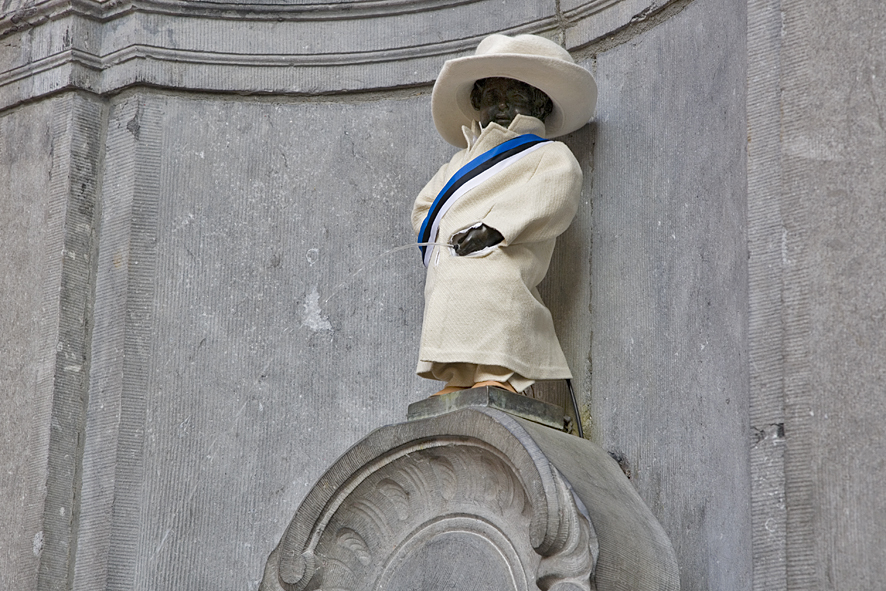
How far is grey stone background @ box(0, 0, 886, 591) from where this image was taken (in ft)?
12.5

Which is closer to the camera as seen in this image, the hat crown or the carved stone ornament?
the carved stone ornament

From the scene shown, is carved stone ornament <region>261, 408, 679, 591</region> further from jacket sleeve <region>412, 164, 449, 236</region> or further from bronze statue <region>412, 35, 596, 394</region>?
jacket sleeve <region>412, 164, 449, 236</region>

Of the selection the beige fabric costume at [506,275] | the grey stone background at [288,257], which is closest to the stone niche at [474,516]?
the beige fabric costume at [506,275]

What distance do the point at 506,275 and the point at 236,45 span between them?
1622mm

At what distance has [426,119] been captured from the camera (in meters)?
4.76

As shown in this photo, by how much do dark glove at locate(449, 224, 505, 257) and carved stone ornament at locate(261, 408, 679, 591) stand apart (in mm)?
517

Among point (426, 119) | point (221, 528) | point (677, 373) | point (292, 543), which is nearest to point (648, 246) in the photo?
point (677, 373)

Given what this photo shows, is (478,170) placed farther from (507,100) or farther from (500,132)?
(507,100)

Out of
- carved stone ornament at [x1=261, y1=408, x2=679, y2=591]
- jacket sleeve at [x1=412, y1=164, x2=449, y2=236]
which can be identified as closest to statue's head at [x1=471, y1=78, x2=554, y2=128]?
jacket sleeve at [x1=412, y1=164, x2=449, y2=236]

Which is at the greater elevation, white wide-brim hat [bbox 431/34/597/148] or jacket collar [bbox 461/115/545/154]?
white wide-brim hat [bbox 431/34/597/148]

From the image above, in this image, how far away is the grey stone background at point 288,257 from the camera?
3.82 m

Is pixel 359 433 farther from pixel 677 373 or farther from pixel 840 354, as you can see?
pixel 840 354

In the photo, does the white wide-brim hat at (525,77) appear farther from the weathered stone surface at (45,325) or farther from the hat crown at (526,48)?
the weathered stone surface at (45,325)

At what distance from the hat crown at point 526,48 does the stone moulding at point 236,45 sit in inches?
27.2
